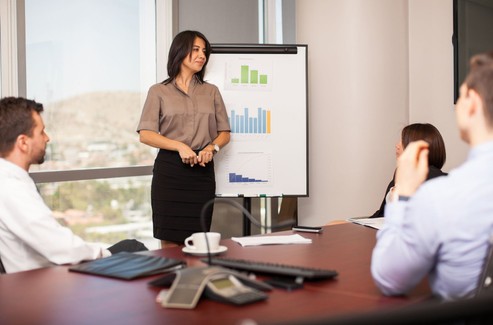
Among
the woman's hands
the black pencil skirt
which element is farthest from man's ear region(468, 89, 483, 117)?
the black pencil skirt

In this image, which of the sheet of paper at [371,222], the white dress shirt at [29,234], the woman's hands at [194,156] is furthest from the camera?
the woman's hands at [194,156]

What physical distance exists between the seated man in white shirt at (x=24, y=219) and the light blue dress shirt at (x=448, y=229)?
3.52ft

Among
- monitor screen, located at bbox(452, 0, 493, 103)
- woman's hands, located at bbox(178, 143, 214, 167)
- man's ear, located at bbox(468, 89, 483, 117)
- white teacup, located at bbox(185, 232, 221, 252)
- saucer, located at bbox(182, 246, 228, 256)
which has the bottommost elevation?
saucer, located at bbox(182, 246, 228, 256)

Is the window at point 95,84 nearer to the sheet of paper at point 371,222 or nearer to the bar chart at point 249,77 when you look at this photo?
the bar chart at point 249,77

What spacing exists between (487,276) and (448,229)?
149 millimetres

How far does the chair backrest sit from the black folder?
0.87 meters

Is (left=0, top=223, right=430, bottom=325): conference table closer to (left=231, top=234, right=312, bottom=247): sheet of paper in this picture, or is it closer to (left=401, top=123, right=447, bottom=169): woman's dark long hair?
(left=231, top=234, right=312, bottom=247): sheet of paper

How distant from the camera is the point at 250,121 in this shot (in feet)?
15.7

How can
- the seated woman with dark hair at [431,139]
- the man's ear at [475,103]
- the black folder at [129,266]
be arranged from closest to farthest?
the man's ear at [475,103], the black folder at [129,266], the seated woman with dark hair at [431,139]

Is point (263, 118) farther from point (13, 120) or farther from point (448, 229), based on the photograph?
point (448, 229)

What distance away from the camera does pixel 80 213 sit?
15.6 feet

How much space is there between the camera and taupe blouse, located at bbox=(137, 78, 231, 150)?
13.9ft

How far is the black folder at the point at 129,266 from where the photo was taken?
186cm

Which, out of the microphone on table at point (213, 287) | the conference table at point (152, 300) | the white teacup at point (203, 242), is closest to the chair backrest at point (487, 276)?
the conference table at point (152, 300)
